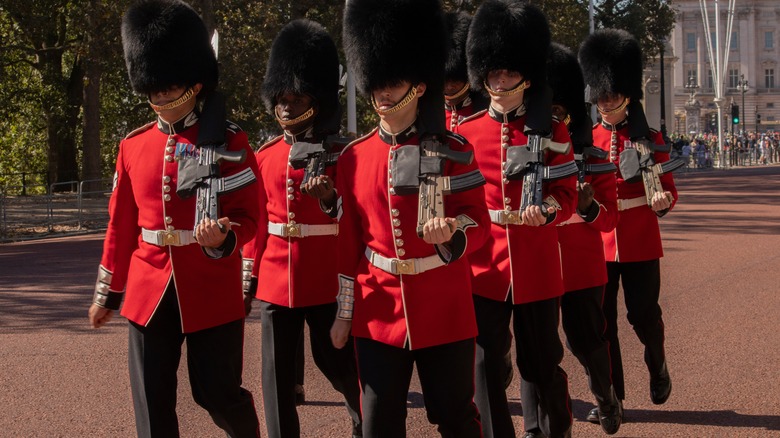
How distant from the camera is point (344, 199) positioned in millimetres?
4188

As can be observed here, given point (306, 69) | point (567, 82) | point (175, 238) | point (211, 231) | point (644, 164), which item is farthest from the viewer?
point (644, 164)

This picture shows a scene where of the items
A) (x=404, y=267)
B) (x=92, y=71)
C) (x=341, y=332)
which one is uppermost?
(x=92, y=71)

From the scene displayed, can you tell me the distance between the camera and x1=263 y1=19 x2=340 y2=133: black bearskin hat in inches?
220

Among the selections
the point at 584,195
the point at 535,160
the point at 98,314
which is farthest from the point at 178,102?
the point at 584,195

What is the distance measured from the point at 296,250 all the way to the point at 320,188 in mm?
401

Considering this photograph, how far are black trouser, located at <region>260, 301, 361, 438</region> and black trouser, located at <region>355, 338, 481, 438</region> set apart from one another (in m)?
1.08

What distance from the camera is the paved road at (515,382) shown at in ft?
19.2

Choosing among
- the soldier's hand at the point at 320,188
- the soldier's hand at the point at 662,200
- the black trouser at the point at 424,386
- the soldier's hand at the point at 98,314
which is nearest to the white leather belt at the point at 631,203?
the soldier's hand at the point at 662,200

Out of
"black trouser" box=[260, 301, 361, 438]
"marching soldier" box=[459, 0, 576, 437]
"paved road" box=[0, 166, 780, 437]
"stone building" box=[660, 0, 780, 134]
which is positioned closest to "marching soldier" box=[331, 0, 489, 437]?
"marching soldier" box=[459, 0, 576, 437]

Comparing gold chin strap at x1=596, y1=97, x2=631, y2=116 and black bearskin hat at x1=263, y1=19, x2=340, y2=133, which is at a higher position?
black bearskin hat at x1=263, y1=19, x2=340, y2=133

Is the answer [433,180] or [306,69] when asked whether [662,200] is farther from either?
[433,180]

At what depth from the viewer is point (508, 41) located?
17.4 feet

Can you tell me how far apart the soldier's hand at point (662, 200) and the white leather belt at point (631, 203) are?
16 cm

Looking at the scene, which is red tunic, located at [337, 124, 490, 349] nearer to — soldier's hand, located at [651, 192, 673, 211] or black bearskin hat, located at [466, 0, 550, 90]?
black bearskin hat, located at [466, 0, 550, 90]
